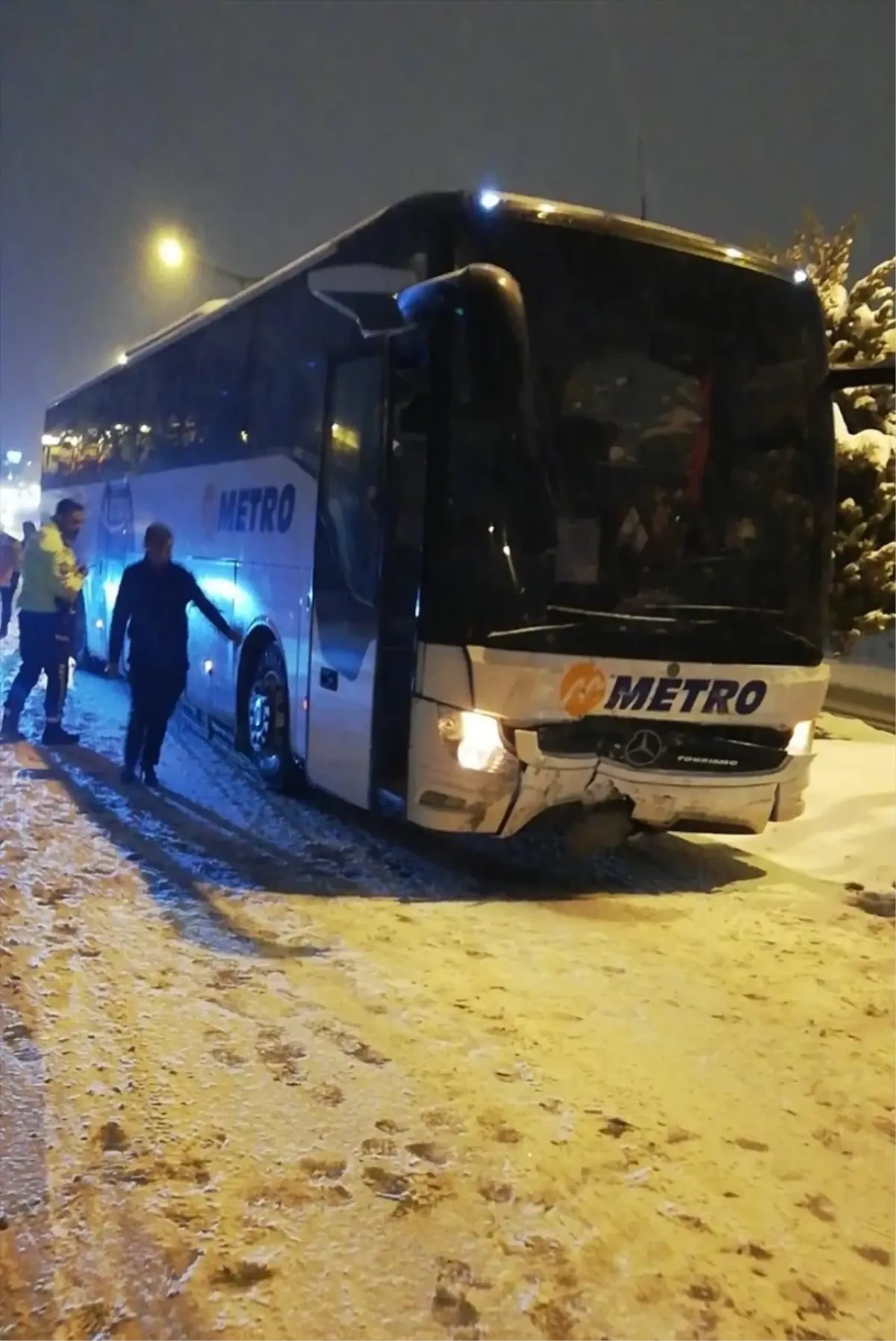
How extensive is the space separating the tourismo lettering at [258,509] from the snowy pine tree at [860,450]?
5541mm

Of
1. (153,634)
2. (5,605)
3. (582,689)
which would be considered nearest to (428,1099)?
(582,689)

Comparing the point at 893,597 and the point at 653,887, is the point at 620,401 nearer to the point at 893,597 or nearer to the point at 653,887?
the point at 653,887

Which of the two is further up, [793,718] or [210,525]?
[210,525]

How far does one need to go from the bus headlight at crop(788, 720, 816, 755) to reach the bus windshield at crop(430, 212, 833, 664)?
40cm

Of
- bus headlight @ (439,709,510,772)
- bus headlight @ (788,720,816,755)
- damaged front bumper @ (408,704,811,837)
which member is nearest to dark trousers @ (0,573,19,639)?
damaged front bumper @ (408,704,811,837)

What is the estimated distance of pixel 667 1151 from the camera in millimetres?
4238

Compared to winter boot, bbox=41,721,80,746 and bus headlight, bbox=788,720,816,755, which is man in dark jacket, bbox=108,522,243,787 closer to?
winter boot, bbox=41,721,80,746

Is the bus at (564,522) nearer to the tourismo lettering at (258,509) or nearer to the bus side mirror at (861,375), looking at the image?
the bus side mirror at (861,375)

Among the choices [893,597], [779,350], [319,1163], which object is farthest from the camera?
[893,597]

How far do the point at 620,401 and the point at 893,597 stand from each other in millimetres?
6346

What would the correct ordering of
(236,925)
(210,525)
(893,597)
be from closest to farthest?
1. (236,925)
2. (210,525)
3. (893,597)

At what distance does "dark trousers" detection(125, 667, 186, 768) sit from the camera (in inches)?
368

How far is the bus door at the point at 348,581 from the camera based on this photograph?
23.2 feet

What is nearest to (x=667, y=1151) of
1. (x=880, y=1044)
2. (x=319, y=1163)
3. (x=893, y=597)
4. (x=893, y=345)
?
(x=319, y=1163)
